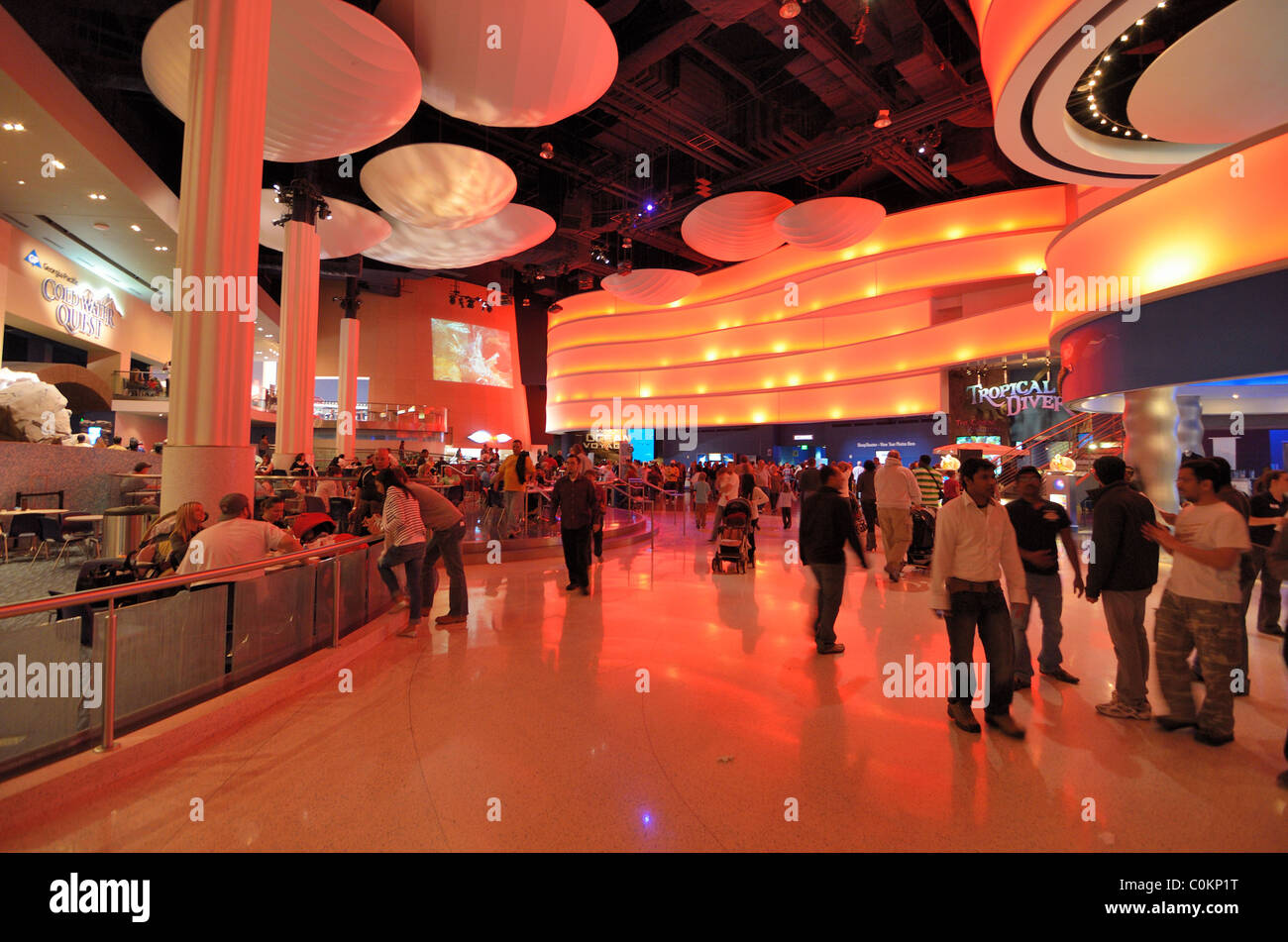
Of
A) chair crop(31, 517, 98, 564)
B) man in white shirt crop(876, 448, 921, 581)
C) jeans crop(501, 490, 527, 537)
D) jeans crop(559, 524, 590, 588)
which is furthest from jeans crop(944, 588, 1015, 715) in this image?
chair crop(31, 517, 98, 564)

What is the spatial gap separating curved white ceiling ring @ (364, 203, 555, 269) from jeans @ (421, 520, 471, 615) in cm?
1131

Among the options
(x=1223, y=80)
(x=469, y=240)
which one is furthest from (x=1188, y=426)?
(x=469, y=240)

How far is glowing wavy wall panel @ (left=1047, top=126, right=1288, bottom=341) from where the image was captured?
6.10 m

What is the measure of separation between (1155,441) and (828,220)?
902 cm

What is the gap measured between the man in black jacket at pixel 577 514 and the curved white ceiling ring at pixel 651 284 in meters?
14.2

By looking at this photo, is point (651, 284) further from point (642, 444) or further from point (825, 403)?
point (642, 444)

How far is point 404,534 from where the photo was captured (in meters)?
5.09

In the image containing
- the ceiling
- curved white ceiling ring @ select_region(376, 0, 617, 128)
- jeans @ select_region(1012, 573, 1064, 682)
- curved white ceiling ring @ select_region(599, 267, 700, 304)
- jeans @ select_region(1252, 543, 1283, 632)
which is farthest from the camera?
curved white ceiling ring @ select_region(599, 267, 700, 304)

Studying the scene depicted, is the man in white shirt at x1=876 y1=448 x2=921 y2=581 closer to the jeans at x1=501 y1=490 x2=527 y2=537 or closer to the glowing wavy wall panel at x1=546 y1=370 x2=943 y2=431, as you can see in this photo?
the jeans at x1=501 y1=490 x2=527 y2=537

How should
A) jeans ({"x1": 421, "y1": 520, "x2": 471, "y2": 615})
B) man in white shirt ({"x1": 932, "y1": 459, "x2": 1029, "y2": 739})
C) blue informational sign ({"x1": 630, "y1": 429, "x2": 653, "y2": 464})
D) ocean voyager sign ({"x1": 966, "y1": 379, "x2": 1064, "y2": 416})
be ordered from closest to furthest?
man in white shirt ({"x1": 932, "y1": 459, "x2": 1029, "y2": 739})
jeans ({"x1": 421, "y1": 520, "x2": 471, "y2": 615})
ocean voyager sign ({"x1": 966, "y1": 379, "x2": 1064, "y2": 416})
blue informational sign ({"x1": 630, "y1": 429, "x2": 653, "y2": 464})

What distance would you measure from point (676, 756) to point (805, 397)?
66.4ft

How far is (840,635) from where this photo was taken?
510 cm

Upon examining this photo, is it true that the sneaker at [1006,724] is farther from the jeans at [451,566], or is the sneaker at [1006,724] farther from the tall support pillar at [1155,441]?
the tall support pillar at [1155,441]

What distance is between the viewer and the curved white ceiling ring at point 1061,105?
6.28m
